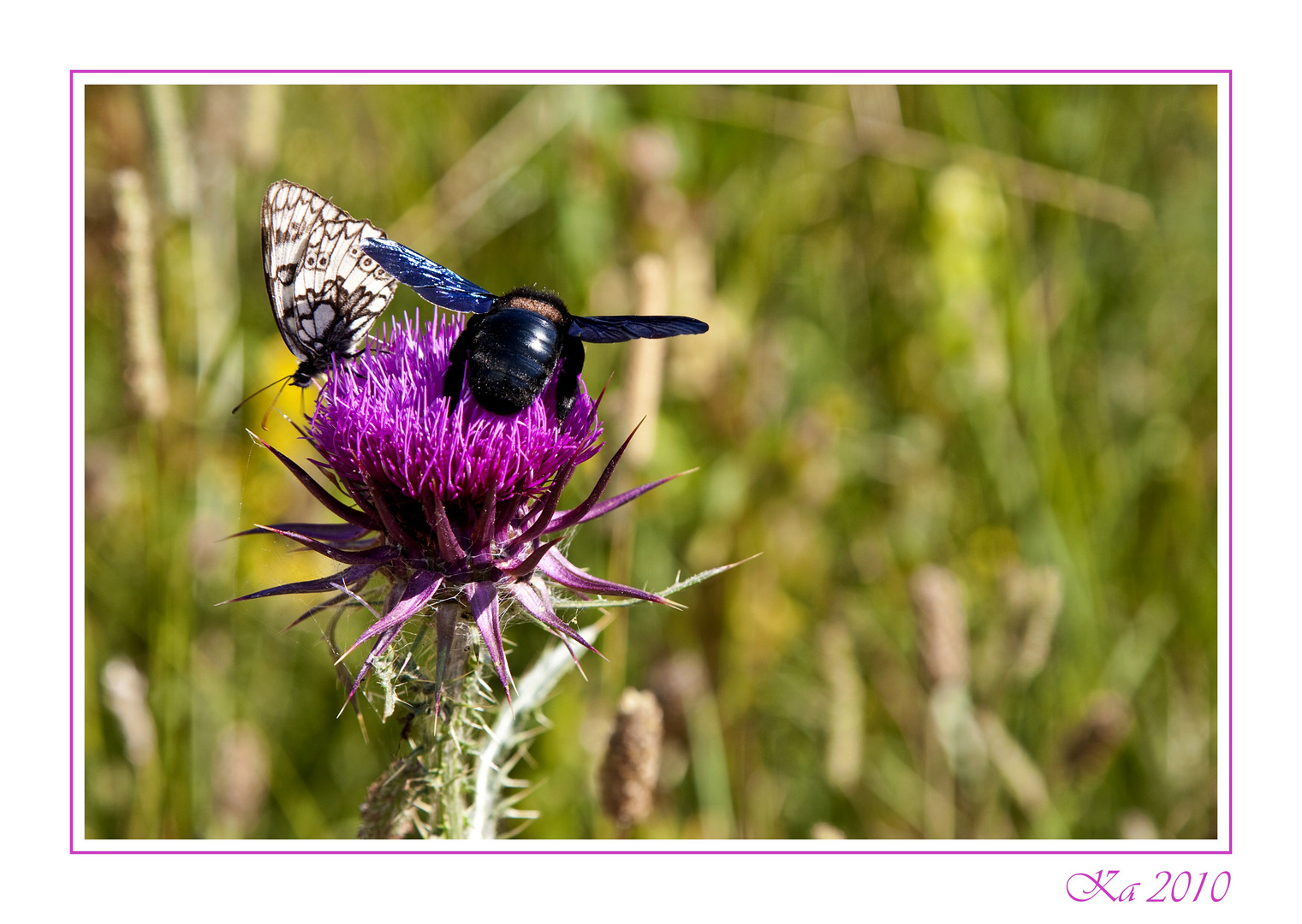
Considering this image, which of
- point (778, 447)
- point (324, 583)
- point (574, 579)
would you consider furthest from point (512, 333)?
point (778, 447)

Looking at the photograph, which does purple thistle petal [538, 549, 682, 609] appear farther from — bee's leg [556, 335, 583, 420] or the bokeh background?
the bokeh background

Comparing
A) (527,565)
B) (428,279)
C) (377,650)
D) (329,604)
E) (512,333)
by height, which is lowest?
(377,650)

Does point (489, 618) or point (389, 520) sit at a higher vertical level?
point (389, 520)

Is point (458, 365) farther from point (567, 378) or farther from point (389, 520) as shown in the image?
point (389, 520)

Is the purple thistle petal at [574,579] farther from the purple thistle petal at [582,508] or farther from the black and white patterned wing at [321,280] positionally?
the black and white patterned wing at [321,280]

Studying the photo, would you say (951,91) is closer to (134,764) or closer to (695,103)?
(695,103)

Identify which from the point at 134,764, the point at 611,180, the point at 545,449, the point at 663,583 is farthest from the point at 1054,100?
the point at 134,764

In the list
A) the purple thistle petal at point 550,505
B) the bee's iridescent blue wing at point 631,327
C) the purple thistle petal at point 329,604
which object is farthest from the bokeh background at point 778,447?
the purple thistle petal at point 329,604

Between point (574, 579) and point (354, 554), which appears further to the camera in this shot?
point (574, 579)
